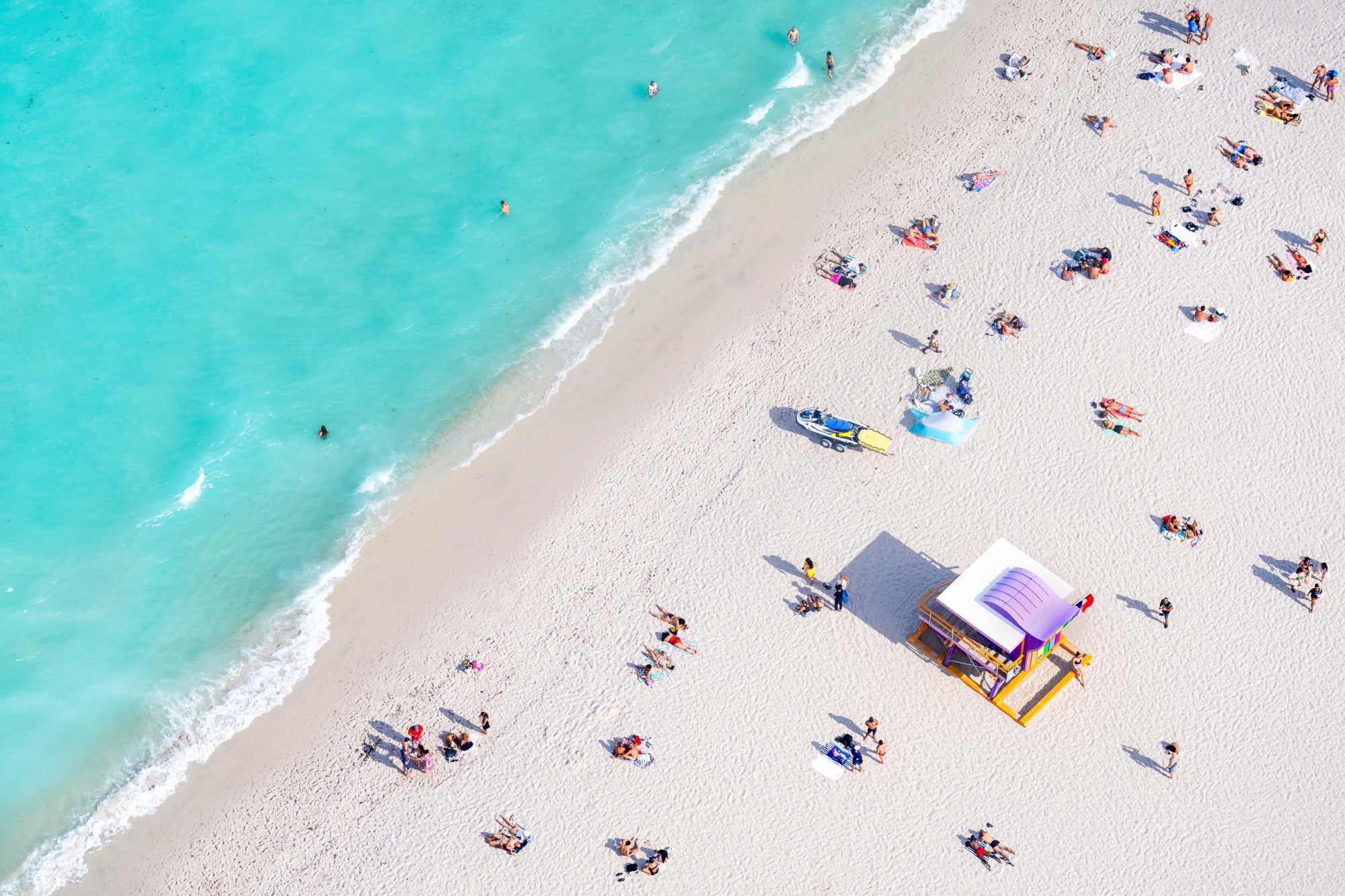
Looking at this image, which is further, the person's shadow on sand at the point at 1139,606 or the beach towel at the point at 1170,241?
the beach towel at the point at 1170,241

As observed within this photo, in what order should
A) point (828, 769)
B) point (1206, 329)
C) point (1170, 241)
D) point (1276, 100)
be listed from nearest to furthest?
1. point (828, 769)
2. point (1206, 329)
3. point (1170, 241)
4. point (1276, 100)

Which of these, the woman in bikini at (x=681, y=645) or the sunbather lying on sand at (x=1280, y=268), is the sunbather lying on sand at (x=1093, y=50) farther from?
the woman in bikini at (x=681, y=645)

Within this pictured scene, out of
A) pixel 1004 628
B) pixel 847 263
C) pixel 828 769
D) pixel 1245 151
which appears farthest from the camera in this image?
pixel 1245 151

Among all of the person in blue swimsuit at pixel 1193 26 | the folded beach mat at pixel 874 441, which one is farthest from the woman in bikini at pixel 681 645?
the person in blue swimsuit at pixel 1193 26

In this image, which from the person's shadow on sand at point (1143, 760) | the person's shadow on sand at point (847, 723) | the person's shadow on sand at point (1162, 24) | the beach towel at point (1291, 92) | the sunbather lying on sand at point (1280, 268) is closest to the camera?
the person's shadow on sand at point (1143, 760)

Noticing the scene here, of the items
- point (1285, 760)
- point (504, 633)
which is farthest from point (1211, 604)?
point (504, 633)

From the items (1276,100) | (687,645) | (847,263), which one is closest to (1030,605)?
(687,645)

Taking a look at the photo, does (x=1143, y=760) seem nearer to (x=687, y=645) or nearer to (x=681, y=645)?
(x=687, y=645)

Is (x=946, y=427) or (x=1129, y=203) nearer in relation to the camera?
(x=946, y=427)
